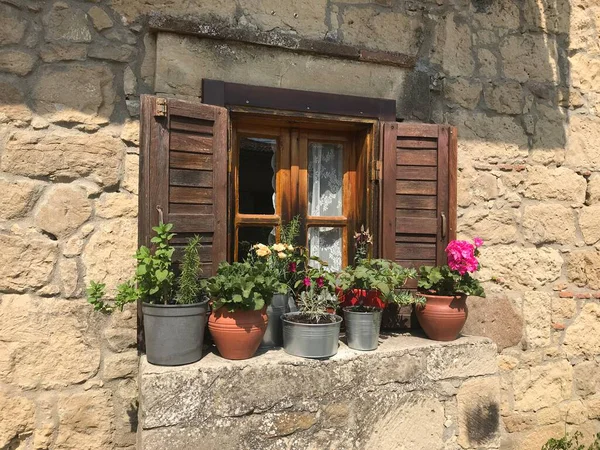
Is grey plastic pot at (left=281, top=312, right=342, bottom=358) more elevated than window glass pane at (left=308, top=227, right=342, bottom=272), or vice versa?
window glass pane at (left=308, top=227, right=342, bottom=272)

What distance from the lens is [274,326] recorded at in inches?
98.6

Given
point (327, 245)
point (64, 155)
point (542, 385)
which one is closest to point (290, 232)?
point (327, 245)

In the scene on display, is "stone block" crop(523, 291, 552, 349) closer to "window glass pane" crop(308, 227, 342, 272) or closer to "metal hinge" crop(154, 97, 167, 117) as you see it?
"window glass pane" crop(308, 227, 342, 272)

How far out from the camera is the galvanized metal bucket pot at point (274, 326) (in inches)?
98.2

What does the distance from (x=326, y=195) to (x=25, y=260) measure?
1638 millimetres

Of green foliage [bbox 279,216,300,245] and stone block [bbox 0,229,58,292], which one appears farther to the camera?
green foliage [bbox 279,216,300,245]

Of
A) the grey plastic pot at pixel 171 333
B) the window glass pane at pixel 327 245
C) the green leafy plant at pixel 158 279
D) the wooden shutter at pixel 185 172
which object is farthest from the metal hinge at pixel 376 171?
the grey plastic pot at pixel 171 333

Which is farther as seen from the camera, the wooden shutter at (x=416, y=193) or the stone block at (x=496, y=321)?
the stone block at (x=496, y=321)

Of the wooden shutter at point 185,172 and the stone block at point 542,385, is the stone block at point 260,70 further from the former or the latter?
the stone block at point 542,385

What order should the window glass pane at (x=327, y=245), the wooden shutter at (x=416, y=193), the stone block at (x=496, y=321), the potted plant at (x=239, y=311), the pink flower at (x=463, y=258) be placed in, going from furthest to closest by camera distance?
the stone block at (x=496, y=321) → the window glass pane at (x=327, y=245) → the wooden shutter at (x=416, y=193) → the pink flower at (x=463, y=258) → the potted plant at (x=239, y=311)

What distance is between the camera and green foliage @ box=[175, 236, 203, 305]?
7.25ft

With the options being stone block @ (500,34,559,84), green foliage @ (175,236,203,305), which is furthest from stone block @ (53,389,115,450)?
stone block @ (500,34,559,84)

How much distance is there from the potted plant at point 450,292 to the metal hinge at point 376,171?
1.80 ft

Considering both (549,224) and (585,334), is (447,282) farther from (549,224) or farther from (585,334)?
(585,334)
